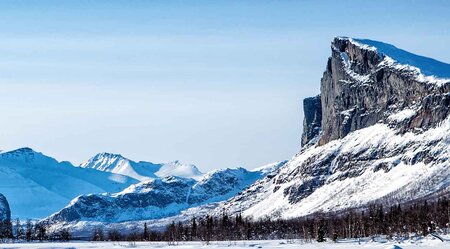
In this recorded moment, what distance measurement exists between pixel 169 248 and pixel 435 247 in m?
52.1

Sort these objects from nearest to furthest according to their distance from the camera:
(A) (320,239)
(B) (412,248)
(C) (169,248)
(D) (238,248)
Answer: (B) (412,248) → (D) (238,248) → (C) (169,248) → (A) (320,239)

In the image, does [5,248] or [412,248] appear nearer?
[412,248]

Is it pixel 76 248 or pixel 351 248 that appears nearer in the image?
pixel 351 248

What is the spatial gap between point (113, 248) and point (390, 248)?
61651 millimetres

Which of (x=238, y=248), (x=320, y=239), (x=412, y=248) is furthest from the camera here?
(x=320, y=239)

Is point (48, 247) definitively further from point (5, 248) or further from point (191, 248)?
point (191, 248)

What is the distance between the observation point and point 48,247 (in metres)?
156

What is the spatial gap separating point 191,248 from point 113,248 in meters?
15.1

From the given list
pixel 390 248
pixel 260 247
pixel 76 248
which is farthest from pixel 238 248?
pixel 390 248

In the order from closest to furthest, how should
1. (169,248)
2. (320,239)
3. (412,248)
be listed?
(412,248), (169,248), (320,239)

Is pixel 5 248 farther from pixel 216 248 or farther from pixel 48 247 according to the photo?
pixel 216 248

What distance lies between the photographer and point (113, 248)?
497 feet

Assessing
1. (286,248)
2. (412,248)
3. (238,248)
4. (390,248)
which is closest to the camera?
(390,248)

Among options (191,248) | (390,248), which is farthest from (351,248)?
(191,248)
